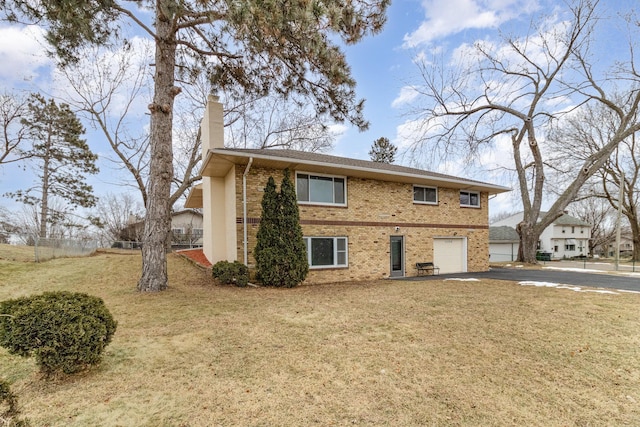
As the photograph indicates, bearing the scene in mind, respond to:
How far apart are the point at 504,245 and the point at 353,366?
37.4 metres

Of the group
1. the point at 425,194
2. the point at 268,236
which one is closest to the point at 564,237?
the point at 425,194

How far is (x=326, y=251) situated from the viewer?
1162cm

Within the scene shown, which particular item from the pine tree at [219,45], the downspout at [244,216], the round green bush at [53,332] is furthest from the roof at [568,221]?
the round green bush at [53,332]

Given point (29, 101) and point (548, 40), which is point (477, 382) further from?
point (29, 101)

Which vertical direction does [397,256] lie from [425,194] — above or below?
below

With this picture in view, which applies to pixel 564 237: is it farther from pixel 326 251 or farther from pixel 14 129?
pixel 14 129

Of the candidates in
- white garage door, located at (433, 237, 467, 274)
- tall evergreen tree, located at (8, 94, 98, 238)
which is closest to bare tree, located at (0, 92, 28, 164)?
tall evergreen tree, located at (8, 94, 98, 238)

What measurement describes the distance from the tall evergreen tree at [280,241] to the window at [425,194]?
6.35 m

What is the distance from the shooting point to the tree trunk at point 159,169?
8430 millimetres

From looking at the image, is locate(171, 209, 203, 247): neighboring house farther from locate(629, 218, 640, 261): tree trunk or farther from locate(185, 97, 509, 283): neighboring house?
locate(629, 218, 640, 261): tree trunk

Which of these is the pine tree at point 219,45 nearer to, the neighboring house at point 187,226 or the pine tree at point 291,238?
the pine tree at point 291,238

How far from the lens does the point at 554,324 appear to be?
568 cm

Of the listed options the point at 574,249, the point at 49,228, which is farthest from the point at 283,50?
the point at 574,249

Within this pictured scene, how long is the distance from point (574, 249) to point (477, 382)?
157 feet
